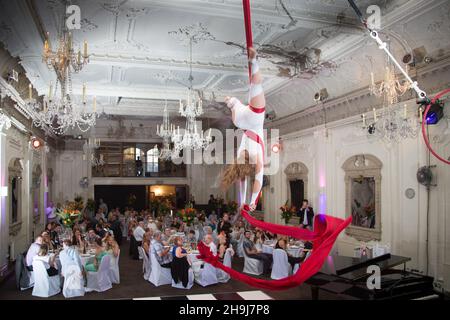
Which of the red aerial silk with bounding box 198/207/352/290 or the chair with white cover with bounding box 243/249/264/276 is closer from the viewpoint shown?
the red aerial silk with bounding box 198/207/352/290

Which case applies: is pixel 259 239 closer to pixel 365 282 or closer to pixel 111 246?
pixel 111 246

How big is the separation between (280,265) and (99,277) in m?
3.73

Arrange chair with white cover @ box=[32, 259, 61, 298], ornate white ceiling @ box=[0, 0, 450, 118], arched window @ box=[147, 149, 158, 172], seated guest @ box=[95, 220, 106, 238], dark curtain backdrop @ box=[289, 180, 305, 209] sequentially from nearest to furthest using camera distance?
1. ornate white ceiling @ box=[0, 0, 450, 118]
2. chair with white cover @ box=[32, 259, 61, 298]
3. seated guest @ box=[95, 220, 106, 238]
4. dark curtain backdrop @ box=[289, 180, 305, 209]
5. arched window @ box=[147, 149, 158, 172]

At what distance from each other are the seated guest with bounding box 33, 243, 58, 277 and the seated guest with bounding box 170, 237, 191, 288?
2.24 meters

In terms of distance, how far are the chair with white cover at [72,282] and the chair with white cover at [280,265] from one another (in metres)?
3.95

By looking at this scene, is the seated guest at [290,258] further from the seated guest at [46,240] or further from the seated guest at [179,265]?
the seated guest at [46,240]

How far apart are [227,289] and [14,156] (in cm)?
622

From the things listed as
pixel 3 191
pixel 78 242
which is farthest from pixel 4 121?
pixel 78 242

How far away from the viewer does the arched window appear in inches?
774

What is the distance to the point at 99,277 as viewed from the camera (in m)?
8.00

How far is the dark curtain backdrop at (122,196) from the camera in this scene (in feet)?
64.6

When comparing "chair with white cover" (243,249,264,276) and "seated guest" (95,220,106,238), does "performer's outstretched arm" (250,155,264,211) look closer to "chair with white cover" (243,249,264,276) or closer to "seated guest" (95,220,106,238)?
"chair with white cover" (243,249,264,276)

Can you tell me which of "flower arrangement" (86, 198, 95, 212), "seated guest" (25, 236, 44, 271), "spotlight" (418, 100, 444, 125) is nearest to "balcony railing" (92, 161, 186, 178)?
"flower arrangement" (86, 198, 95, 212)
